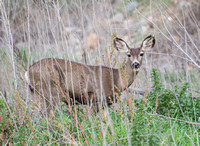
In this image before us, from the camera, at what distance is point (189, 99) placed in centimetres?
386

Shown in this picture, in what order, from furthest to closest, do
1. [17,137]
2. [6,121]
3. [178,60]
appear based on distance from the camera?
[178,60], [6,121], [17,137]

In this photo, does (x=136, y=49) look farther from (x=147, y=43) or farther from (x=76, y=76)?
(x=76, y=76)

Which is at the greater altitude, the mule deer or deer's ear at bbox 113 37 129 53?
deer's ear at bbox 113 37 129 53

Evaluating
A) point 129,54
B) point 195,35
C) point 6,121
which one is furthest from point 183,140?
point 195,35

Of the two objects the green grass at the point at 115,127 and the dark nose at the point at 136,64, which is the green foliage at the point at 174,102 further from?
the dark nose at the point at 136,64

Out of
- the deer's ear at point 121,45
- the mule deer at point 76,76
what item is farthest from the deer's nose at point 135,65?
the deer's ear at point 121,45

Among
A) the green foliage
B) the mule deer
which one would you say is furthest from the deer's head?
the green foliage

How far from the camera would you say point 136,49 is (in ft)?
14.5

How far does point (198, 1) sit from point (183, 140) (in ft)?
21.1

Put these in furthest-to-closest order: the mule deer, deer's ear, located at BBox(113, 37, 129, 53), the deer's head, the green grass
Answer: deer's ear, located at BBox(113, 37, 129, 53) < the deer's head < the mule deer < the green grass

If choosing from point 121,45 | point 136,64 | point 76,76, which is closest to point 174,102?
point 136,64

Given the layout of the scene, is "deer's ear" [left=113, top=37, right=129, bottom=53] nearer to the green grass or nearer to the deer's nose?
the deer's nose

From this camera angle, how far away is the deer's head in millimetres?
4332

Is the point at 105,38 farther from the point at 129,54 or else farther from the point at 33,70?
the point at 33,70
